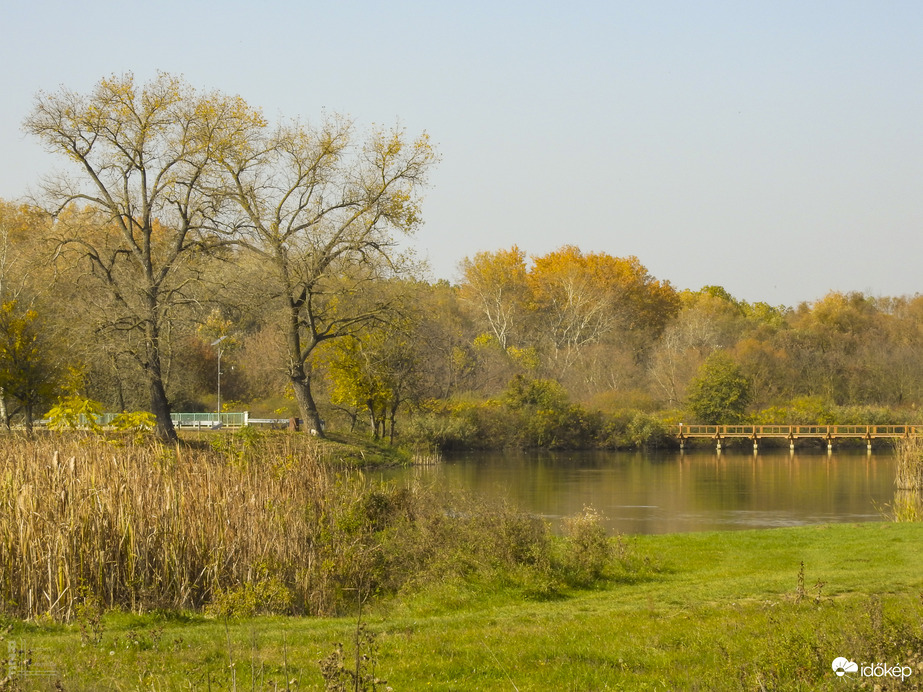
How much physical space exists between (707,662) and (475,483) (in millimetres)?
26094

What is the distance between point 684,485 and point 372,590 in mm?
24307

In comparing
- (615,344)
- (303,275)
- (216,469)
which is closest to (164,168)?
(303,275)

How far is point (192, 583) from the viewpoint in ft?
37.1

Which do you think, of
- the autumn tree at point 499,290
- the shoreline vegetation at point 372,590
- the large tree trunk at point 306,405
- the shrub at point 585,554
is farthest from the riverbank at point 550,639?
the autumn tree at point 499,290

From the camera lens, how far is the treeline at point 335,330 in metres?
33.1

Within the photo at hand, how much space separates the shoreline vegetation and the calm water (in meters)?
2.18

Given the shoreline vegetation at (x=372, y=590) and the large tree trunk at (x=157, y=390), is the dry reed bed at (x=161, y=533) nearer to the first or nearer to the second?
the shoreline vegetation at (x=372, y=590)

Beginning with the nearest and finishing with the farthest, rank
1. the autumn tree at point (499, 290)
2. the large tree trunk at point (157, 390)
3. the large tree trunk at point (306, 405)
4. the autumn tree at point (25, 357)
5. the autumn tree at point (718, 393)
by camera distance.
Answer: the autumn tree at point (25, 357) → the large tree trunk at point (157, 390) → the large tree trunk at point (306, 405) → the autumn tree at point (718, 393) → the autumn tree at point (499, 290)

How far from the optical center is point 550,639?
8477 mm

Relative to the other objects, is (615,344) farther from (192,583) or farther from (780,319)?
(192,583)

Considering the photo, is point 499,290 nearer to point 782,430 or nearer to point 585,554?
point 782,430

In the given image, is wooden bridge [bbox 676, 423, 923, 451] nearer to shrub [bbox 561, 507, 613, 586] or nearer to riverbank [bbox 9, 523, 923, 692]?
shrub [bbox 561, 507, 613, 586]

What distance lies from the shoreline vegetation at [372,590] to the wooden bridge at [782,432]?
40.7m

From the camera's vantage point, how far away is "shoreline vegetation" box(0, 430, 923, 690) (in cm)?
716
